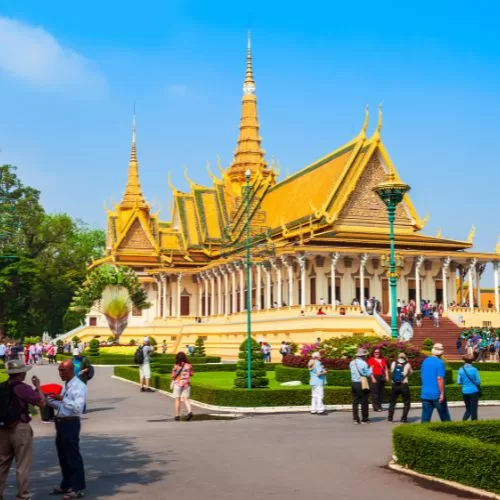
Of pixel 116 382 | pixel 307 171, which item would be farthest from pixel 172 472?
pixel 307 171

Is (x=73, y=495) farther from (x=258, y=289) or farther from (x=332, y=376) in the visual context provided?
(x=258, y=289)

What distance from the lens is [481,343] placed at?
33938mm

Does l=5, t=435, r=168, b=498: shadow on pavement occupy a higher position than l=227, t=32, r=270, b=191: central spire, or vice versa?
Result: l=227, t=32, r=270, b=191: central spire

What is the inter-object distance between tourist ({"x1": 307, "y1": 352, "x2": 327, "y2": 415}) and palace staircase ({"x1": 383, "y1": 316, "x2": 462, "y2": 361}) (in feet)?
61.2

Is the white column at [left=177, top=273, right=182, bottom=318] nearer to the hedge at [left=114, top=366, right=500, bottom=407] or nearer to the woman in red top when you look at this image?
the hedge at [left=114, top=366, right=500, bottom=407]

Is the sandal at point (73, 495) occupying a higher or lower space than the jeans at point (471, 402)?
lower

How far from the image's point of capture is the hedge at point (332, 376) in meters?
20.6

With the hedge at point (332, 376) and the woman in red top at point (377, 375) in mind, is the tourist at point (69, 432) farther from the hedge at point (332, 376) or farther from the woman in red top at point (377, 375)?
the hedge at point (332, 376)

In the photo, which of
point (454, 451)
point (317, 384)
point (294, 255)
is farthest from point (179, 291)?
point (454, 451)

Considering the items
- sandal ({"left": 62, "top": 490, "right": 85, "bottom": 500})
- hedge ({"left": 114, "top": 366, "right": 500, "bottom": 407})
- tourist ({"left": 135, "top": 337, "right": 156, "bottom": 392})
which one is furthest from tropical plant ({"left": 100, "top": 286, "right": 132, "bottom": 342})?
sandal ({"left": 62, "top": 490, "right": 85, "bottom": 500})

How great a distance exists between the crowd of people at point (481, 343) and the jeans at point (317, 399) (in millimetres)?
16820

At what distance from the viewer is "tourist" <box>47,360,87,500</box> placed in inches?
328

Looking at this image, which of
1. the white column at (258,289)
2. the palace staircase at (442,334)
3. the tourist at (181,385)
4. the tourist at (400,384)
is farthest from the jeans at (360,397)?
the white column at (258,289)

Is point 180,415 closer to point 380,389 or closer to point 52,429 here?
point 52,429
